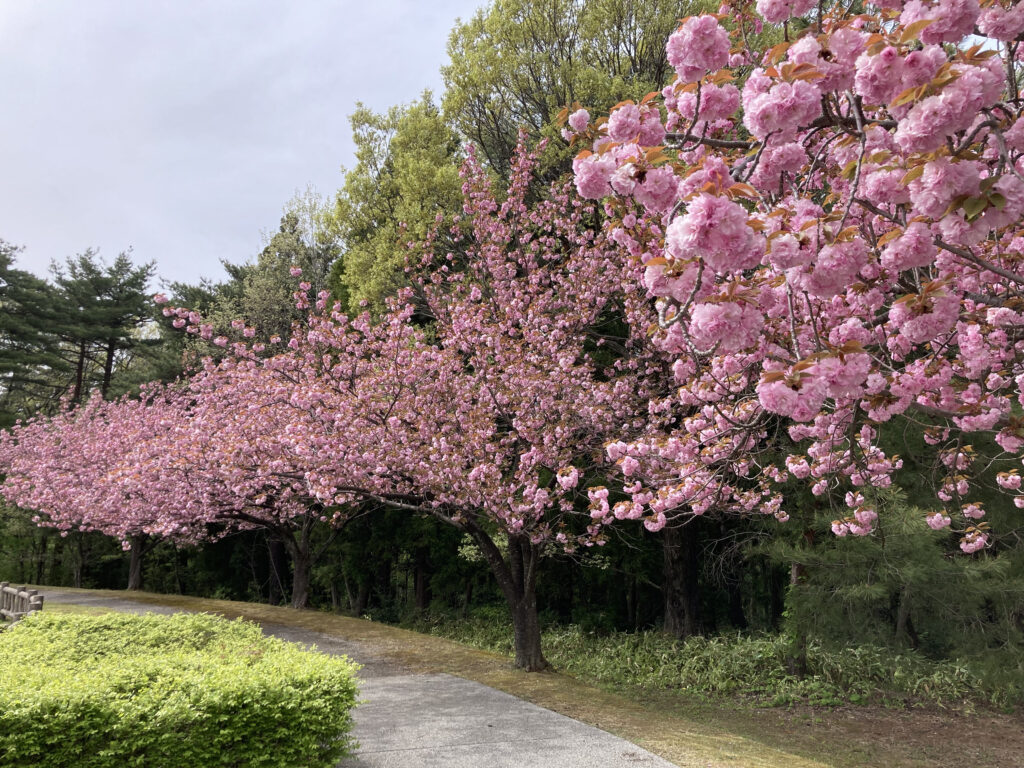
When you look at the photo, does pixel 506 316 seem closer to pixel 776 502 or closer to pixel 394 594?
pixel 776 502

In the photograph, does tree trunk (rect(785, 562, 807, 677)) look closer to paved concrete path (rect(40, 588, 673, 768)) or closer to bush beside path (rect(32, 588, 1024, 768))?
bush beside path (rect(32, 588, 1024, 768))

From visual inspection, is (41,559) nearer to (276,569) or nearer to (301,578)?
(276,569)

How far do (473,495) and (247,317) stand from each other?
16.1 metres

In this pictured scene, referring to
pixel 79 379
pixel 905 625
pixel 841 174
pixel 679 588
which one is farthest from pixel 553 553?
pixel 79 379

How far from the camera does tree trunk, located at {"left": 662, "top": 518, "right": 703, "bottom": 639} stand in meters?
12.4

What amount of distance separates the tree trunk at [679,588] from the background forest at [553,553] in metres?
0.04

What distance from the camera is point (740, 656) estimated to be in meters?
10.6

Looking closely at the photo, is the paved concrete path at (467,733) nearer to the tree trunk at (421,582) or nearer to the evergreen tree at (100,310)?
the tree trunk at (421,582)

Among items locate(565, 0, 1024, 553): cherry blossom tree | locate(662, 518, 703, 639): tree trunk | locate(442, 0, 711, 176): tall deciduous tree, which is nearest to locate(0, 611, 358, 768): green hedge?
locate(565, 0, 1024, 553): cherry blossom tree

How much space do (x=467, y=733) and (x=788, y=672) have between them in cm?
582

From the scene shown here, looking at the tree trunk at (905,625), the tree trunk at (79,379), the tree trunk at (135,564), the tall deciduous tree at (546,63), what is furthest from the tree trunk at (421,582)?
the tree trunk at (79,379)

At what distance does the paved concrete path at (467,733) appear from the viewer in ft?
18.4

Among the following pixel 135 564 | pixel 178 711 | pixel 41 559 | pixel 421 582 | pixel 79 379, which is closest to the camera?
pixel 178 711

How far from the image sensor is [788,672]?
10.1 m
